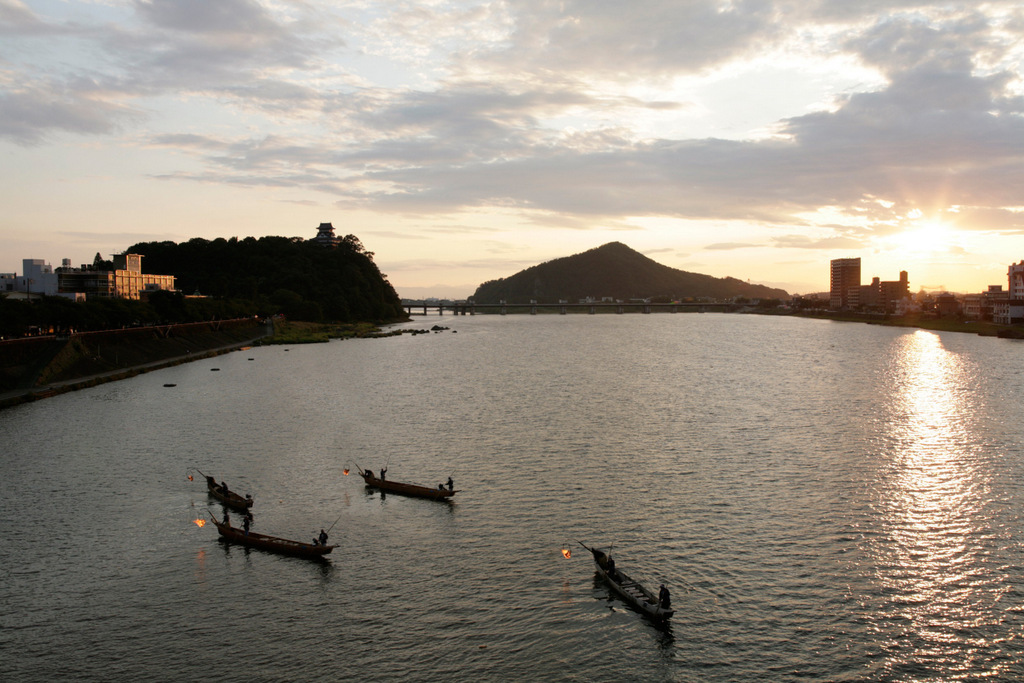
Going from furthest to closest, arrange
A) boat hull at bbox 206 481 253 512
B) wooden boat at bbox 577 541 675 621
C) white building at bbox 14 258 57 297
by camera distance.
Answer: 1. white building at bbox 14 258 57 297
2. boat hull at bbox 206 481 253 512
3. wooden boat at bbox 577 541 675 621

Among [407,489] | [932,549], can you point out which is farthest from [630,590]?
[407,489]

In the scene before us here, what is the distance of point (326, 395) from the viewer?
93062 millimetres

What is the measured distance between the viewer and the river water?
27.6 m

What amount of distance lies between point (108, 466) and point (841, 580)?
175ft

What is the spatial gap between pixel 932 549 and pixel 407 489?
32223 mm

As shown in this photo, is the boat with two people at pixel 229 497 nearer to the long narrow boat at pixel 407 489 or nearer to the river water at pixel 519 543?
the river water at pixel 519 543

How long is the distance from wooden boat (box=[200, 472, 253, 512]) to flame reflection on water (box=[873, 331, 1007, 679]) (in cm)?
3614

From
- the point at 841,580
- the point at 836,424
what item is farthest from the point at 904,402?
the point at 841,580

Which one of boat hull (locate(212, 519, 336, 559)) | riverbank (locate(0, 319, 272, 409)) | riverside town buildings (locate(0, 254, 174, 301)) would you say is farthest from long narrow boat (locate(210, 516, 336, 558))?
riverside town buildings (locate(0, 254, 174, 301))

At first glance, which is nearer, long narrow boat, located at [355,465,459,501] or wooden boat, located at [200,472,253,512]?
wooden boat, located at [200,472,253,512]

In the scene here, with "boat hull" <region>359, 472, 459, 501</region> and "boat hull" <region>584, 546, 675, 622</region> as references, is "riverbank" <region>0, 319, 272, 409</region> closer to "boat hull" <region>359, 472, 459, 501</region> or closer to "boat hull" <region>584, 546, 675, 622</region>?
"boat hull" <region>359, 472, 459, 501</region>

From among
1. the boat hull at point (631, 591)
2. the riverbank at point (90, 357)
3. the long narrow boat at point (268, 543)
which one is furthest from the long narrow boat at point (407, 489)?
the riverbank at point (90, 357)

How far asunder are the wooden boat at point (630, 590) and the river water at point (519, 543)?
0.65m

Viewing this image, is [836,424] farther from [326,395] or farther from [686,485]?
[326,395]
